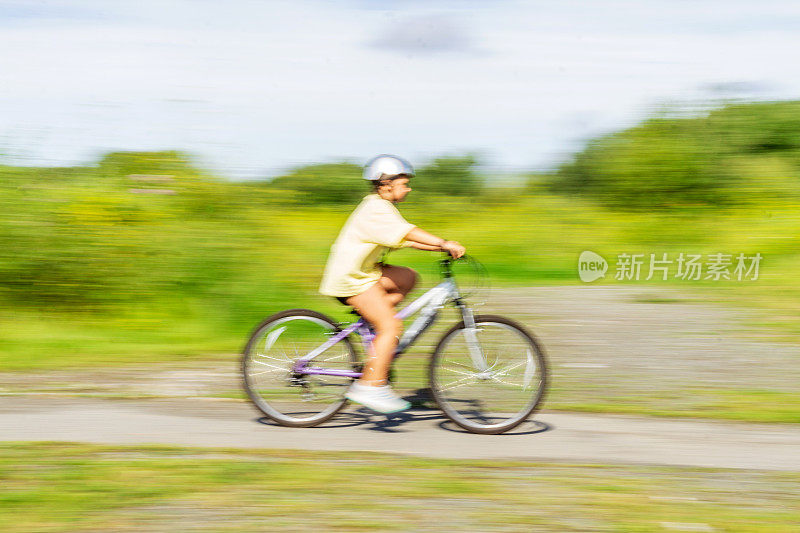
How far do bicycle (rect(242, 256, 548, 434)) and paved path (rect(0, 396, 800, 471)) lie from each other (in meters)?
0.14

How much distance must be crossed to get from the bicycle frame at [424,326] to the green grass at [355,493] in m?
0.86

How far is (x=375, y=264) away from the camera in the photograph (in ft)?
19.8

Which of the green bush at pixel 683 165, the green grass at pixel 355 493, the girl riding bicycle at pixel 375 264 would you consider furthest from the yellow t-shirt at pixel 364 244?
the green bush at pixel 683 165

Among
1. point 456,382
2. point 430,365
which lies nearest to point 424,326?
point 430,365

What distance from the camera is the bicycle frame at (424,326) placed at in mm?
6094

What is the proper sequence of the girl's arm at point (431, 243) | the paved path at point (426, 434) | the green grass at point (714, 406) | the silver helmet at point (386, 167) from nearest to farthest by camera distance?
1. the paved path at point (426, 434)
2. the girl's arm at point (431, 243)
3. the silver helmet at point (386, 167)
4. the green grass at point (714, 406)

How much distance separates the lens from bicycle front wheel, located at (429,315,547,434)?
6.04 meters

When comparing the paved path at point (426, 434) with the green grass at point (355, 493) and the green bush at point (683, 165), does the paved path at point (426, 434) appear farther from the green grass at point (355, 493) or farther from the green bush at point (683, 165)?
the green bush at point (683, 165)

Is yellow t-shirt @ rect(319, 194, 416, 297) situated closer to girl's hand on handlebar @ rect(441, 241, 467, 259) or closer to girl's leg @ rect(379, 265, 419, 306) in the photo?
girl's leg @ rect(379, 265, 419, 306)

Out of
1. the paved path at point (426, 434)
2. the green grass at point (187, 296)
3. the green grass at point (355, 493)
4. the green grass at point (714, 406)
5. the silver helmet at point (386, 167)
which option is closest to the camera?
the green grass at point (355, 493)

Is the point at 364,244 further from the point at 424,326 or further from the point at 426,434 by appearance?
the point at 426,434

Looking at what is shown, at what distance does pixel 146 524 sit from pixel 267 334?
204cm

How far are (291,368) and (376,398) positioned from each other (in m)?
0.64

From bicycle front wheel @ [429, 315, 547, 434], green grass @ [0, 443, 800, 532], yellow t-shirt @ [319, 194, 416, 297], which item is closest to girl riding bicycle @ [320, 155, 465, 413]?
yellow t-shirt @ [319, 194, 416, 297]
